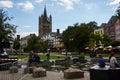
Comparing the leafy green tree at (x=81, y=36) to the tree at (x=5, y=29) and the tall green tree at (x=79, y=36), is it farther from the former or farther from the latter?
the tree at (x=5, y=29)

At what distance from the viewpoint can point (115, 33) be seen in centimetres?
14262

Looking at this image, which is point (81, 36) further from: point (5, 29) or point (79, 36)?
point (5, 29)

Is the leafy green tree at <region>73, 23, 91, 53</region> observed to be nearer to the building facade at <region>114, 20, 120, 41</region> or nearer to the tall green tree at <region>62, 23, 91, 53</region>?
the tall green tree at <region>62, 23, 91, 53</region>

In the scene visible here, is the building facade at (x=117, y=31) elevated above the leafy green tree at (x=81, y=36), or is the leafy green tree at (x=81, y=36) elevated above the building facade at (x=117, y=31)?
the building facade at (x=117, y=31)

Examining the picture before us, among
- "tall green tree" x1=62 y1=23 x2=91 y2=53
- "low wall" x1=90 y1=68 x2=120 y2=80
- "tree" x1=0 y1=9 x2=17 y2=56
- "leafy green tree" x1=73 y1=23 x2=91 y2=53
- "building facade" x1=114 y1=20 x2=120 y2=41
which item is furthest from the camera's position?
"building facade" x1=114 y1=20 x2=120 y2=41

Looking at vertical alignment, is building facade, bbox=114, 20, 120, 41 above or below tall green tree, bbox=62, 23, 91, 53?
above

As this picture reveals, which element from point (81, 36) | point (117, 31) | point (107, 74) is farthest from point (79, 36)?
point (107, 74)

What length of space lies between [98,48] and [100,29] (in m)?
53.7

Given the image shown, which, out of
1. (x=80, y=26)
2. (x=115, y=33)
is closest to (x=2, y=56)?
(x=80, y=26)

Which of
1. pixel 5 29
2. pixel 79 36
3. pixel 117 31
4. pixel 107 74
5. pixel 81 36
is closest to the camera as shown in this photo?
pixel 107 74

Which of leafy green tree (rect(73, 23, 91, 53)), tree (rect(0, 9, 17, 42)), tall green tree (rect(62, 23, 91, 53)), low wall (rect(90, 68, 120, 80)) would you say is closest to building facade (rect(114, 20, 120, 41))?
→ tall green tree (rect(62, 23, 91, 53))

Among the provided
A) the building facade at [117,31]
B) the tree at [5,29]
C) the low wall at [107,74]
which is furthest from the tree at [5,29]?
the building facade at [117,31]

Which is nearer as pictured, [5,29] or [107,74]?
[107,74]

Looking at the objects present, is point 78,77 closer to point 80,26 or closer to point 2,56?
point 2,56
